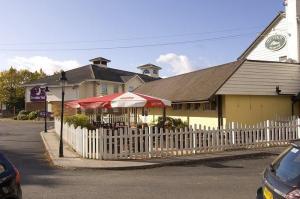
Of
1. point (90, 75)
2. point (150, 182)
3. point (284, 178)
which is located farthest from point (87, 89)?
point (284, 178)

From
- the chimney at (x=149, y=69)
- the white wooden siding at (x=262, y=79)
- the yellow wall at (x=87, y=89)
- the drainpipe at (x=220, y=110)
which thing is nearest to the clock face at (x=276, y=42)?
the white wooden siding at (x=262, y=79)

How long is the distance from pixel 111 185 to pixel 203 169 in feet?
11.6

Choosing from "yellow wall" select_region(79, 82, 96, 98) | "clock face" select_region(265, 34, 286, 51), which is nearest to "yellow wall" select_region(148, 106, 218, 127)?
"clock face" select_region(265, 34, 286, 51)

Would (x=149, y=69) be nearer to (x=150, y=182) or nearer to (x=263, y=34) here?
(x=263, y=34)

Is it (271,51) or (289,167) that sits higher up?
(271,51)

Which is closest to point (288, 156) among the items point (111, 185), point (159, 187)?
point (159, 187)

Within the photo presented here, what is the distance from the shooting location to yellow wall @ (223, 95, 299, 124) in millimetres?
20578

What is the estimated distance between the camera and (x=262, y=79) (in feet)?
70.2

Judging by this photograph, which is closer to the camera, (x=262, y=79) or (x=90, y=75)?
(x=262, y=79)

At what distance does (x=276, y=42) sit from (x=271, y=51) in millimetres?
815

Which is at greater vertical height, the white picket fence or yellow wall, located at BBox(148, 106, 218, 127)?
yellow wall, located at BBox(148, 106, 218, 127)

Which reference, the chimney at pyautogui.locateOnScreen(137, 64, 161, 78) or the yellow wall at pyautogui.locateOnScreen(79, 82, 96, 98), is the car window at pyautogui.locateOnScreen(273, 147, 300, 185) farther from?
the chimney at pyautogui.locateOnScreen(137, 64, 161, 78)

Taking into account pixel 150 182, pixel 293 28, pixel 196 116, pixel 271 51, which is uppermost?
pixel 293 28

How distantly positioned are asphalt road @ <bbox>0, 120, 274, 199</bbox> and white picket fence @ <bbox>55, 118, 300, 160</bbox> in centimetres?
185
